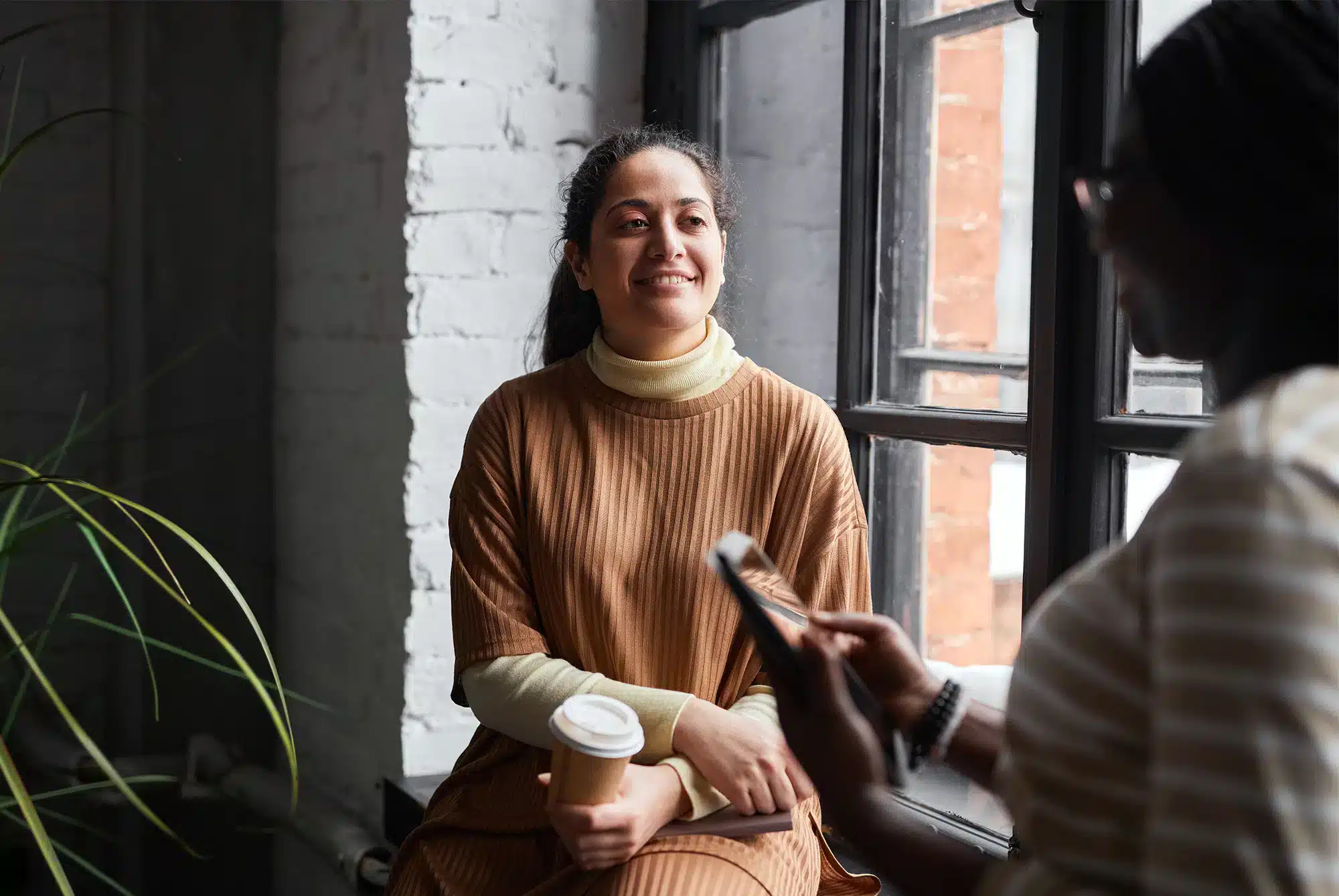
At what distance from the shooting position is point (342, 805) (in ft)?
7.13

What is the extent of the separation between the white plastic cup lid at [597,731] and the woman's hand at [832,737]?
0.30 m

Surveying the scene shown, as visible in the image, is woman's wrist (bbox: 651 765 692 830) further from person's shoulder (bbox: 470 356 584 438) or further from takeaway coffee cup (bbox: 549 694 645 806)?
person's shoulder (bbox: 470 356 584 438)

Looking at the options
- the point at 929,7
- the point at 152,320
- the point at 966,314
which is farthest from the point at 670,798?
the point at 152,320

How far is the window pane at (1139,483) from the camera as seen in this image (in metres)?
1.38

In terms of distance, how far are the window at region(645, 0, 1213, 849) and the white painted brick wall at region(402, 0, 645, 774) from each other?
0.22 metres

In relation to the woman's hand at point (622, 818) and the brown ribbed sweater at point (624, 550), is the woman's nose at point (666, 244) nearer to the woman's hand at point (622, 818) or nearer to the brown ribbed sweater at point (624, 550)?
the brown ribbed sweater at point (624, 550)

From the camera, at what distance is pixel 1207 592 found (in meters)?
0.57

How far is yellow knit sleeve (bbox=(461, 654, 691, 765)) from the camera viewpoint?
131 centimetres

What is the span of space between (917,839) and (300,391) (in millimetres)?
1730

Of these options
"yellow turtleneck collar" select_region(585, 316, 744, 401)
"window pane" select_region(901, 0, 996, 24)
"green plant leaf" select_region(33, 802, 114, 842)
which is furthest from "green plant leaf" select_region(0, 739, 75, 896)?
"window pane" select_region(901, 0, 996, 24)

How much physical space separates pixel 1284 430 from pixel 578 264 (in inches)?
42.2

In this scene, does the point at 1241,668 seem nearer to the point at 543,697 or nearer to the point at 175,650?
the point at 543,697

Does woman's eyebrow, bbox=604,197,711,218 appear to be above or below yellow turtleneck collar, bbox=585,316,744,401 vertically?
above

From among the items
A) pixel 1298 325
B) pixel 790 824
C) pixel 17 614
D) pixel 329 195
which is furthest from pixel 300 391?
pixel 1298 325
